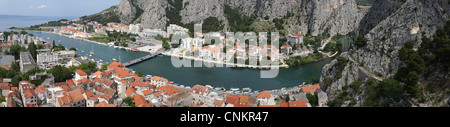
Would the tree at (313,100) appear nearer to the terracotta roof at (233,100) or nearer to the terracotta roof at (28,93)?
the terracotta roof at (233,100)

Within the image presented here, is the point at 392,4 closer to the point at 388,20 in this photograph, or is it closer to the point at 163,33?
the point at 388,20

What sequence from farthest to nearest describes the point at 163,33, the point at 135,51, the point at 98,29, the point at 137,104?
the point at 98,29, the point at 163,33, the point at 135,51, the point at 137,104

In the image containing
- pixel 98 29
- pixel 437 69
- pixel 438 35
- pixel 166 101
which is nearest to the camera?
pixel 437 69

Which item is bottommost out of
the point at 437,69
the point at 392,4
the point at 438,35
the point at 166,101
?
the point at 166,101

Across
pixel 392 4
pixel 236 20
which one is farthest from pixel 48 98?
pixel 236 20

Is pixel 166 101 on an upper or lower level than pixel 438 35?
lower
